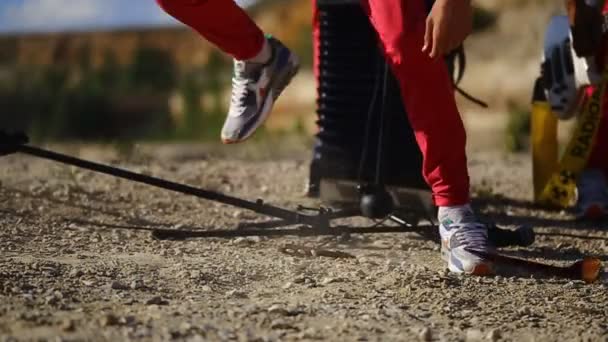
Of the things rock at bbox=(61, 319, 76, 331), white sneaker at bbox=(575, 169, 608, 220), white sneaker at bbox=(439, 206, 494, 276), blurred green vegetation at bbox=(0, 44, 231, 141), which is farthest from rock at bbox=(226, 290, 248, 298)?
blurred green vegetation at bbox=(0, 44, 231, 141)

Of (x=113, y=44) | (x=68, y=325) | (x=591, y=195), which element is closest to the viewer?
(x=68, y=325)

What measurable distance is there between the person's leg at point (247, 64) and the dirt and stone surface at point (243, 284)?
44 cm

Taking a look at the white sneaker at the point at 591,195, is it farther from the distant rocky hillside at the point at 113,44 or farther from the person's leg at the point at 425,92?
the distant rocky hillside at the point at 113,44

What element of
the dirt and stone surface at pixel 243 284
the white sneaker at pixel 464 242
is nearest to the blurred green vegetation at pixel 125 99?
the dirt and stone surface at pixel 243 284

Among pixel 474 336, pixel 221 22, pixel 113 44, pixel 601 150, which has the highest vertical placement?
pixel 113 44

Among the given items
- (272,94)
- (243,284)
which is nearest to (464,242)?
(243,284)

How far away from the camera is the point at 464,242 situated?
3.54 m

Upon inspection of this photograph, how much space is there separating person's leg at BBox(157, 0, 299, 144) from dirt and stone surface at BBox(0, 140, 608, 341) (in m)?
0.44

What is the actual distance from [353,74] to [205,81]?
18.3 m

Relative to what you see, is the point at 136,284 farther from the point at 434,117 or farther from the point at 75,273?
the point at 434,117

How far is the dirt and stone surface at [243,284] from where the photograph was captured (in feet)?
9.19

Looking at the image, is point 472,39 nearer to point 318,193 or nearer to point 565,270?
point 318,193

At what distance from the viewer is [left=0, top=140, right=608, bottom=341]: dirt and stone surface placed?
280 cm

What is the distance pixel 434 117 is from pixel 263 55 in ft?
2.62
